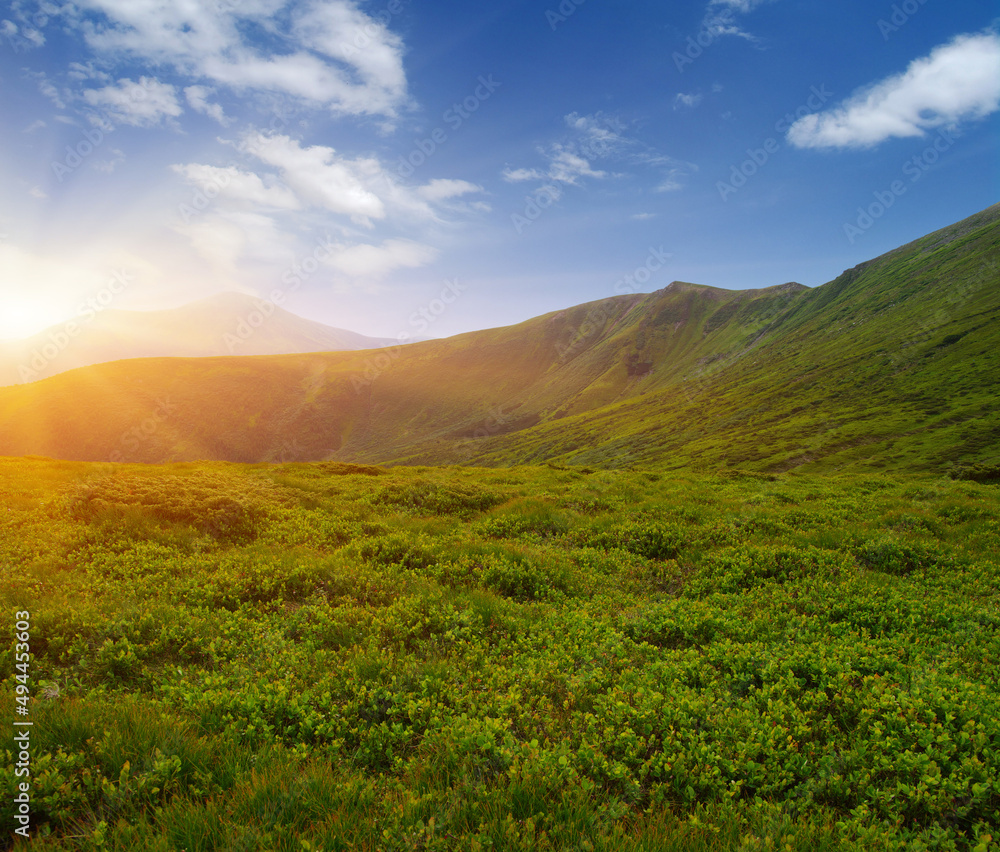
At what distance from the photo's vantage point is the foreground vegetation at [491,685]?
4129 mm

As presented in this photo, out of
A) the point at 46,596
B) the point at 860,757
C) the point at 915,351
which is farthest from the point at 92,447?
the point at 915,351

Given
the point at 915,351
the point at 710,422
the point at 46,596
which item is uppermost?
the point at 915,351

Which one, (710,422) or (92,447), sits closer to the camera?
(710,422)

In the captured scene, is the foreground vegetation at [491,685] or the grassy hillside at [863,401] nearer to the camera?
the foreground vegetation at [491,685]

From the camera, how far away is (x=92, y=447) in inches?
6821

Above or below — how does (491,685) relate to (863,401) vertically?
above

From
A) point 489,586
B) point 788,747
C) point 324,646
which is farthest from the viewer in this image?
point 489,586

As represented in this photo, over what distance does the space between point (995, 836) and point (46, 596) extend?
1351 centimetres

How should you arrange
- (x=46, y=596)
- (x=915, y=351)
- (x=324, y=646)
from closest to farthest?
(x=324, y=646)
(x=46, y=596)
(x=915, y=351)

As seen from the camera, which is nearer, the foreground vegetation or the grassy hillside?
the foreground vegetation

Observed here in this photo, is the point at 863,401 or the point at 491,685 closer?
the point at 491,685

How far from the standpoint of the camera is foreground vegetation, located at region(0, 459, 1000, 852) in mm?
4129

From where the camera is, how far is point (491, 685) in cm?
654

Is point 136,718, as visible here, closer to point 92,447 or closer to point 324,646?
point 324,646
